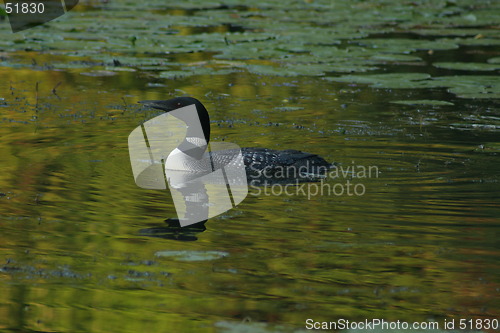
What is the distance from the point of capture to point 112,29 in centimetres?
1339

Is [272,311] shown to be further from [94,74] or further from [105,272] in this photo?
[94,74]

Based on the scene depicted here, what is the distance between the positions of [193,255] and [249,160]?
7.83 ft

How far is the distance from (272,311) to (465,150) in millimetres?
4081

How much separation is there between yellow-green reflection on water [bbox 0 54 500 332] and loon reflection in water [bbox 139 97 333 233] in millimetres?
452

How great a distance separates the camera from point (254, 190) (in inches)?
254

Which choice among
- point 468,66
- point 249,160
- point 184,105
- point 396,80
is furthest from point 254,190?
point 468,66

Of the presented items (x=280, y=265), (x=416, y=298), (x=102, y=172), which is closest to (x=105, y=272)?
(x=280, y=265)

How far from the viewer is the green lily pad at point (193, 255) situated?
453 cm

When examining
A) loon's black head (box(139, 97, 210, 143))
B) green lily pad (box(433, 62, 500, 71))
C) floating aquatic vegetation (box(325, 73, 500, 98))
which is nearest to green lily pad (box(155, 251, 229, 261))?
loon's black head (box(139, 97, 210, 143))

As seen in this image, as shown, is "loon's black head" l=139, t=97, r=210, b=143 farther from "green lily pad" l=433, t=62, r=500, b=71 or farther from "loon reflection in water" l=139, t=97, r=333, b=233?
"green lily pad" l=433, t=62, r=500, b=71

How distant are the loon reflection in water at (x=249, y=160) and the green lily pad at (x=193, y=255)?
1800mm

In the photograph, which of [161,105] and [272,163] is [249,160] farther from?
[161,105]

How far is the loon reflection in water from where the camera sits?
686cm

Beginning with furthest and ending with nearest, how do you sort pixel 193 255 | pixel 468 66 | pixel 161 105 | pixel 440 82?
pixel 468 66, pixel 440 82, pixel 161 105, pixel 193 255
